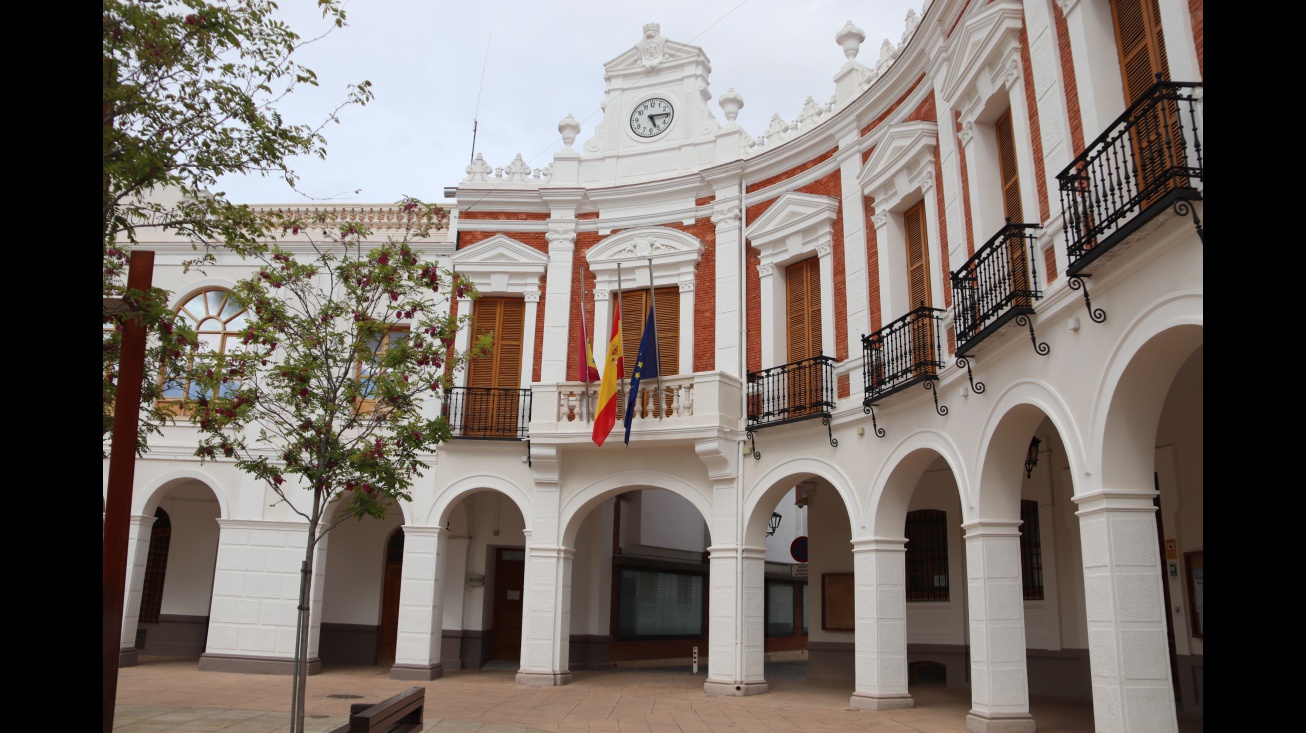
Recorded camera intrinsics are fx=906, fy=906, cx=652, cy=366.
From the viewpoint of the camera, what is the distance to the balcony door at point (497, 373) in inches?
603

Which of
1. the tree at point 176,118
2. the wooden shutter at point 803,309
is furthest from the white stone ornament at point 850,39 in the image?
the tree at point 176,118

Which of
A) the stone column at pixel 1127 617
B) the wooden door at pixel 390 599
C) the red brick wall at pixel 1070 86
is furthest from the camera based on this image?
the wooden door at pixel 390 599

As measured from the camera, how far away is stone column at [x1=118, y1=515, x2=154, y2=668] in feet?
49.8

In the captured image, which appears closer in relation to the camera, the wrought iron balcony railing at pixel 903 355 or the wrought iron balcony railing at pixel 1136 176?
the wrought iron balcony railing at pixel 1136 176

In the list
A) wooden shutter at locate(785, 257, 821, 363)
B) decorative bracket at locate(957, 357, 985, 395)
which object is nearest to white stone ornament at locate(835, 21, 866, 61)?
wooden shutter at locate(785, 257, 821, 363)

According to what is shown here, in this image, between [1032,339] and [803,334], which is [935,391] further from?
[803,334]

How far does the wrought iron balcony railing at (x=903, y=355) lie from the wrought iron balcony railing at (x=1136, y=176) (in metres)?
3.07

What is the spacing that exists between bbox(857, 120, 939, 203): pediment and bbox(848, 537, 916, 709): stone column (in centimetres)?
473

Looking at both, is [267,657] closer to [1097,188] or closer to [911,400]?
[911,400]

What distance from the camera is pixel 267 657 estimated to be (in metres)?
14.8

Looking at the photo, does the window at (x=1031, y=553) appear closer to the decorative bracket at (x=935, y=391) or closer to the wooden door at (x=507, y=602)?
the decorative bracket at (x=935, y=391)

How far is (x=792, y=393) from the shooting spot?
13.4 meters

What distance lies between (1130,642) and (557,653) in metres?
9.30
